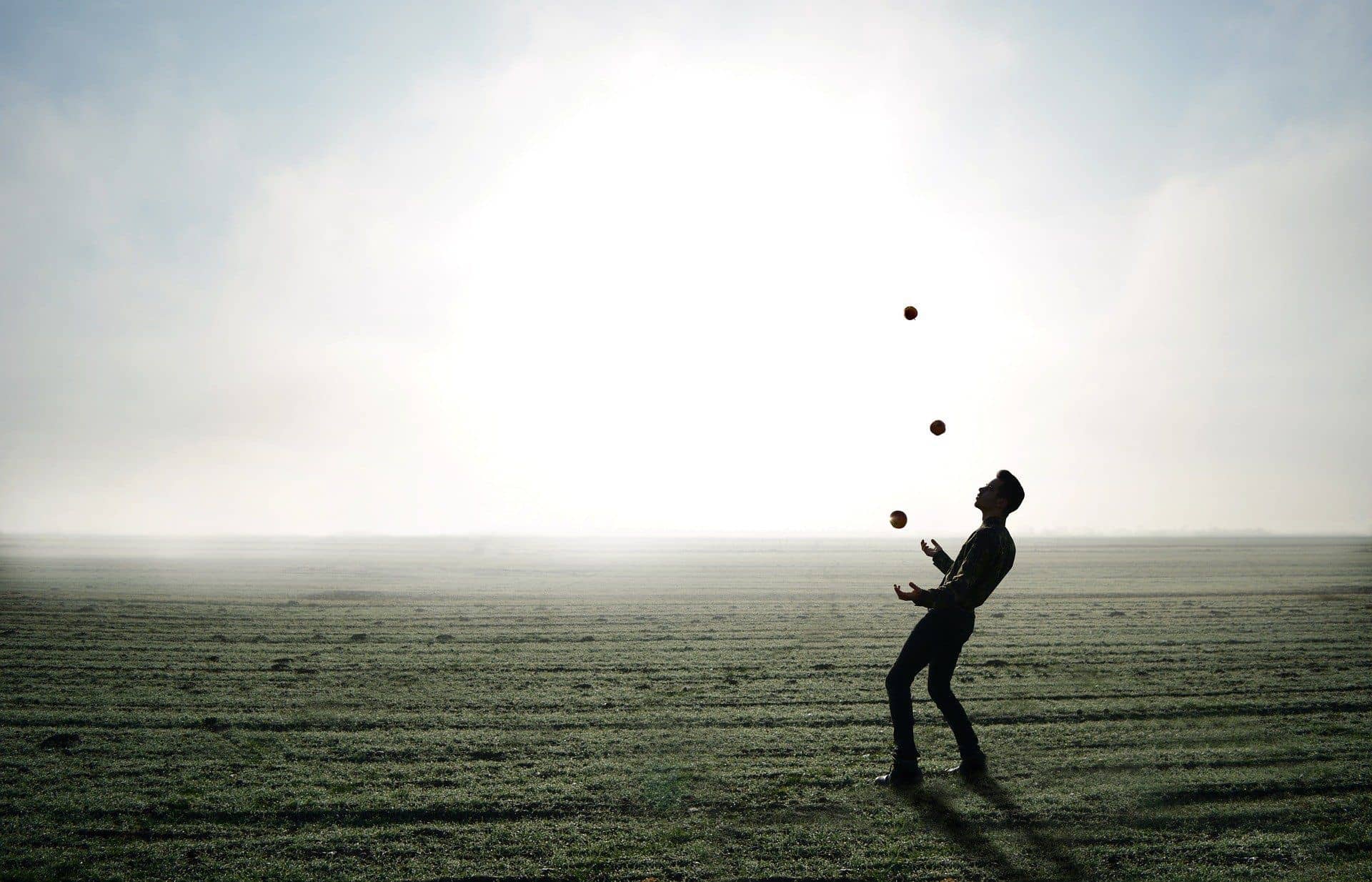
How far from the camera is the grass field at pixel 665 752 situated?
4.89m

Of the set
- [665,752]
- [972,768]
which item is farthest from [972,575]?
[665,752]

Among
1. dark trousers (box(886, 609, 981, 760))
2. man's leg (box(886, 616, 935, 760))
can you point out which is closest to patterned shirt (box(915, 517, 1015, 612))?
dark trousers (box(886, 609, 981, 760))

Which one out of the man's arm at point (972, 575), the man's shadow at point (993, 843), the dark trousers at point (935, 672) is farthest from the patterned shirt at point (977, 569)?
the man's shadow at point (993, 843)

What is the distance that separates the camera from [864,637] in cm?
1492

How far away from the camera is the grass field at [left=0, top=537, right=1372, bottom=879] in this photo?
4887 mm

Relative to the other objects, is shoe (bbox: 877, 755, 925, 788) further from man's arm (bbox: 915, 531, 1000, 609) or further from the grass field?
man's arm (bbox: 915, 531, 1000, 609)

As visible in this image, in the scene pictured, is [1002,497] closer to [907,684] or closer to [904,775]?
[907,684]

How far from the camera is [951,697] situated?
6348mm

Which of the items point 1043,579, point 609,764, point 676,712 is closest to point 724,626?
point 676,712

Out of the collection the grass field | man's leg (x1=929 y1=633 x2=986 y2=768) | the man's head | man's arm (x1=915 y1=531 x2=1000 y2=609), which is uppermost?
the man's head

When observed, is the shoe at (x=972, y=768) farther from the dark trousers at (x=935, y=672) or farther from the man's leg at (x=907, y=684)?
the man's leg at (x=907, y=684)

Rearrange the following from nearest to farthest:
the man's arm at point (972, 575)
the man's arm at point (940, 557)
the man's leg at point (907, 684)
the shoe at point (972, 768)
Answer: the man's arm at point (972, 575) < the man's leg at point (907, 684) < the shoe at point (972, 768) < the man's arm at point (940, 557)

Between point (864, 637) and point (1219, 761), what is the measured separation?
8.35 meters

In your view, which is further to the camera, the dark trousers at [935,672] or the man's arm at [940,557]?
the man's arm at [940,557]
